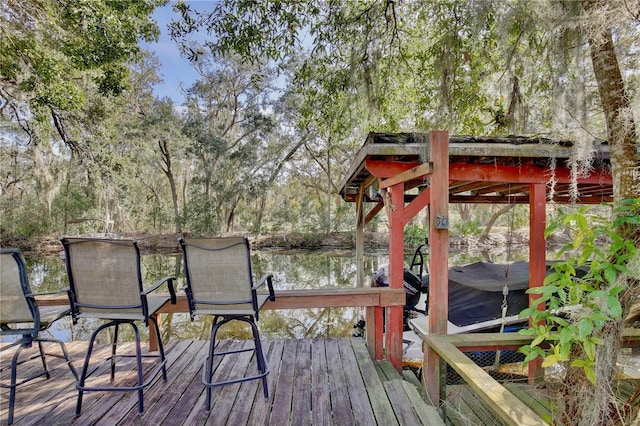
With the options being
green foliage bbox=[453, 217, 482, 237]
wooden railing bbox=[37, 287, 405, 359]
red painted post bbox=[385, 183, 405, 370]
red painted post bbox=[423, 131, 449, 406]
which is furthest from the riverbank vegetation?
green foliage bbox=[453, 217, 482, 237]

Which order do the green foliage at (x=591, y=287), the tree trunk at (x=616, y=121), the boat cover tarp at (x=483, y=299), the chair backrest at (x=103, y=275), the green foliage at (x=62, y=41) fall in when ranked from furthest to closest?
the green foliage at (x=62, y=41) < the boat cover tarp at (x=483, y=299) < the chair backrest at (x=103, y=275) < the tree trunk at (x=616, y=121) < the green foliage at (x=591, y=287)

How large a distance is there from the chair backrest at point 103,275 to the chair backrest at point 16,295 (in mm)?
281

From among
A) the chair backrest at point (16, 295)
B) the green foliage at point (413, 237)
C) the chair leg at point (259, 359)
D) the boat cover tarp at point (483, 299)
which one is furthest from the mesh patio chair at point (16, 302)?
the green foliage at point (413, 237)

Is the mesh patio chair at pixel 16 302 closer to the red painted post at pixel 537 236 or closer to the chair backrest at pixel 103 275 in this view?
the chair backrest at pixel 103 275

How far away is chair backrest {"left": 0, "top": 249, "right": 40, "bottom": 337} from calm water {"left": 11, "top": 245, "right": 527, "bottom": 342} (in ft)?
12.6

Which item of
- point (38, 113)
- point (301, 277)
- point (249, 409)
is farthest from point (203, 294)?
point (301, 277)

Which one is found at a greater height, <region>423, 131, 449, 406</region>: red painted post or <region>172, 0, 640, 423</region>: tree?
<region>172, 0, 640, 423</region>: tree

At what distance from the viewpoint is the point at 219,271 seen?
1.97 metres

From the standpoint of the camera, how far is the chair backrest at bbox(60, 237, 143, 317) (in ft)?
6.13

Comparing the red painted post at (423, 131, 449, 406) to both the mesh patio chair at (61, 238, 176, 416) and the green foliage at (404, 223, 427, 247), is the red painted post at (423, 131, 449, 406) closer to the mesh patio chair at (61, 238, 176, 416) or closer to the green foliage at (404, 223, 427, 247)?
the mesh patio chair at (61, 238, 176, 416)

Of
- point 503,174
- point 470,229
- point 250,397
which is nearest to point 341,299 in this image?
point 250,397

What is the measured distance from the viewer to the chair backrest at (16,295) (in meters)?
1.93

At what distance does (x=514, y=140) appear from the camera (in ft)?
8.48

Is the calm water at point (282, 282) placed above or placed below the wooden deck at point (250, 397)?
below
